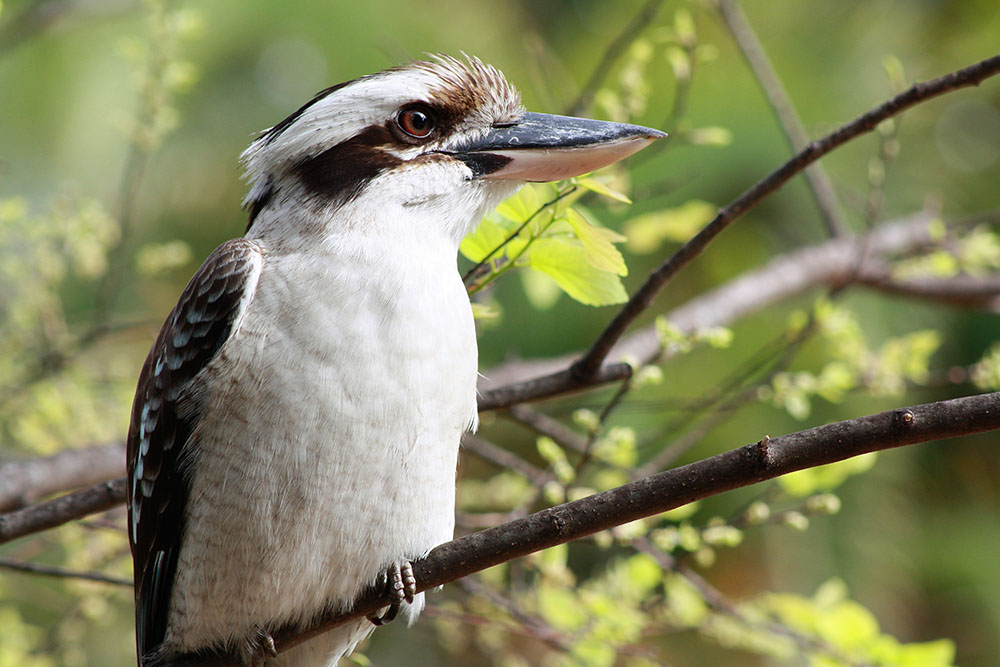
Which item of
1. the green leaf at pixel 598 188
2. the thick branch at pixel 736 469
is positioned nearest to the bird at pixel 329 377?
the green leaf at pixel 598 188

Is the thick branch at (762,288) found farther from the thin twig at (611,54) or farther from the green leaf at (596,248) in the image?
the green leaf at (596,248)

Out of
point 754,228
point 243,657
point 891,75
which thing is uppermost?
point 754,228

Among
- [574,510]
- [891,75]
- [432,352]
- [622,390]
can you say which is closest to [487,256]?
[432,352]

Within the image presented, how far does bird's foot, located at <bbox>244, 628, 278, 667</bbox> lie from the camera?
72.5 inches

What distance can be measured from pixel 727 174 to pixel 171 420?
6192 mm

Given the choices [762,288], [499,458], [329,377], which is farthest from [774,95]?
[329,377]

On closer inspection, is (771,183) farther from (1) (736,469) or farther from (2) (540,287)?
(2) (540,287)

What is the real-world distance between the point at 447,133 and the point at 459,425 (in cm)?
57

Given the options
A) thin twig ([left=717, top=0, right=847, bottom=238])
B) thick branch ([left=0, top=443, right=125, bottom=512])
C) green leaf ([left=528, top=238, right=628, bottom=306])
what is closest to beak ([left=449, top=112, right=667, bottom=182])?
green leaf ([left=528, top=238, right=628, bottom=306])

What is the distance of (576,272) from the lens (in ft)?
5.87

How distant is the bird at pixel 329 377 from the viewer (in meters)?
1.71

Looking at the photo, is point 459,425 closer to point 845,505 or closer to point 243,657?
point 243,657

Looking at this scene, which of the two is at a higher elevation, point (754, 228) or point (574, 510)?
point (754, 228)

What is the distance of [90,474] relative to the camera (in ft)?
7.91
